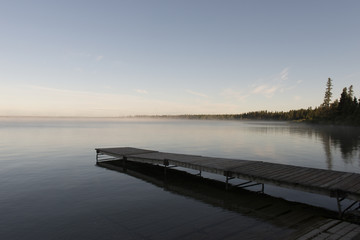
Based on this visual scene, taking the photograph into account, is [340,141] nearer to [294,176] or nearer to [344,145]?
[344,145]

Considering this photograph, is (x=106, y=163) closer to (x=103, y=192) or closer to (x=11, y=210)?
(x=103, y=192)

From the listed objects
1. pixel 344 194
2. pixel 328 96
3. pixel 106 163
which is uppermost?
pixel 328 96

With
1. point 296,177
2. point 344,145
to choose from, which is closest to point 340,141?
point 344,145

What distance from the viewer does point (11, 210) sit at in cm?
1236

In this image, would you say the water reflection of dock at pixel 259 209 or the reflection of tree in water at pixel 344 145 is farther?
the reflection of tree in water at pixel 344 145

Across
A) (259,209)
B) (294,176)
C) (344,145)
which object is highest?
(294,176)

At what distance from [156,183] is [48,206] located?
24.5 feet

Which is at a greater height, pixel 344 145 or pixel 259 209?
pixel 344 145

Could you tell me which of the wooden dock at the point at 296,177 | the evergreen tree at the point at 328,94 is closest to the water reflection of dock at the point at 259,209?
the wooden dock at the point at 296,177

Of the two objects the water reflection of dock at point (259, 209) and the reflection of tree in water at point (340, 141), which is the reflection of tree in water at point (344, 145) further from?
the water reflection of dock at point (259, 209)

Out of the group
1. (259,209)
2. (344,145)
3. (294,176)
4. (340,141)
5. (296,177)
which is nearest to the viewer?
(259,209)

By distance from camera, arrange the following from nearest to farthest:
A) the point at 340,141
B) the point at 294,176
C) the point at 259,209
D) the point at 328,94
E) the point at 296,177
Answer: the point at 259,209, the point at 296,177, the point at 294,176, the point at 340,141, the point at 328,94

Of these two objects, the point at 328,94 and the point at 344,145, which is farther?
the point at 328,94

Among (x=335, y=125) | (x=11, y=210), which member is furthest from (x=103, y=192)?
(x=335, y=125)
